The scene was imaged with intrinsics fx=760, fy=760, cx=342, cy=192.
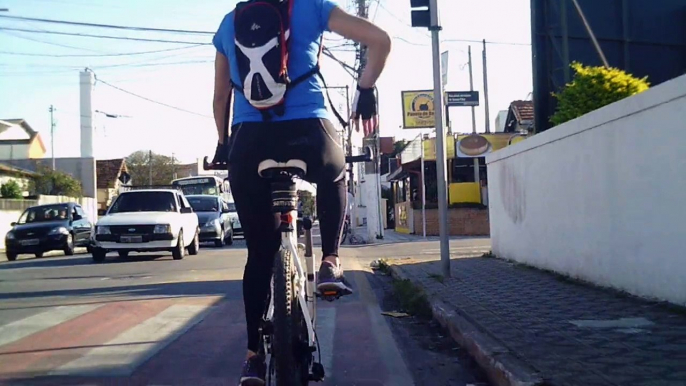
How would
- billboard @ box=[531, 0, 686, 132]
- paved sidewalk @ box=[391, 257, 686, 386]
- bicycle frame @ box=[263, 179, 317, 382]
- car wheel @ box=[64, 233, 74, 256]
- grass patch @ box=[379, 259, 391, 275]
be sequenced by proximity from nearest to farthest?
bicycle frame @ box=[263, 179, 317, 382]
paved sidewalk @ box=[391, 257, 686, 386]
grass patch @ box=[379, 259, 391, 275]
billboard @ box=[531, 0, 686, 132]
car wheel @ box=[64, 233, 74, 256]

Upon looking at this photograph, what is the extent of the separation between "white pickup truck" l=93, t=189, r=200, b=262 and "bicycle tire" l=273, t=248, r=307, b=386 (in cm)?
1316

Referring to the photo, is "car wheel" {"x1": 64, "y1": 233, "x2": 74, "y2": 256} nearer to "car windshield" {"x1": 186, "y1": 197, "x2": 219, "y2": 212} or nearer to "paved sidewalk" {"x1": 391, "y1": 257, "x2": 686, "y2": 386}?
"car windshield" {"x1": 186, "y1": 197, "x2": 219, "y2": 212}

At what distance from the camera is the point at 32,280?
38.7ft

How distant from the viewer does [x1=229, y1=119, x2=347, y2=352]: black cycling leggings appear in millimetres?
3576

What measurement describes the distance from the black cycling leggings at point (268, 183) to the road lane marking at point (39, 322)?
132 inches

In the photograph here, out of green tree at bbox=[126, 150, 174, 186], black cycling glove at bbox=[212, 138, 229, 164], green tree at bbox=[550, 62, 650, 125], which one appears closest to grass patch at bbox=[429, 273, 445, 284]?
green tree at bbox=[550, 62, 650, 125]

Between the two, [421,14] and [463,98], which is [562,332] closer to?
[421,14]

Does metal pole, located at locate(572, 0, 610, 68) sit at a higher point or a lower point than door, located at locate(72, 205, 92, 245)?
higher

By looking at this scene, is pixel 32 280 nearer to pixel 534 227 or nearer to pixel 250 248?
pixel 534 227

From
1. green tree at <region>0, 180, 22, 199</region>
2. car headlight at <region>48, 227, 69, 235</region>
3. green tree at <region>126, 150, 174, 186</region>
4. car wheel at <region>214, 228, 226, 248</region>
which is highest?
green tree at <region>126, 150, 174, 186</region>

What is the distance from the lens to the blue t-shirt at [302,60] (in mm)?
3562

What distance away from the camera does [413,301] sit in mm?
8008

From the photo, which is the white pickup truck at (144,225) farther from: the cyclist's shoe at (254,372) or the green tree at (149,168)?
→ the green tree at (149,168)

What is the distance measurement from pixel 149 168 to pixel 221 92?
76.2m
